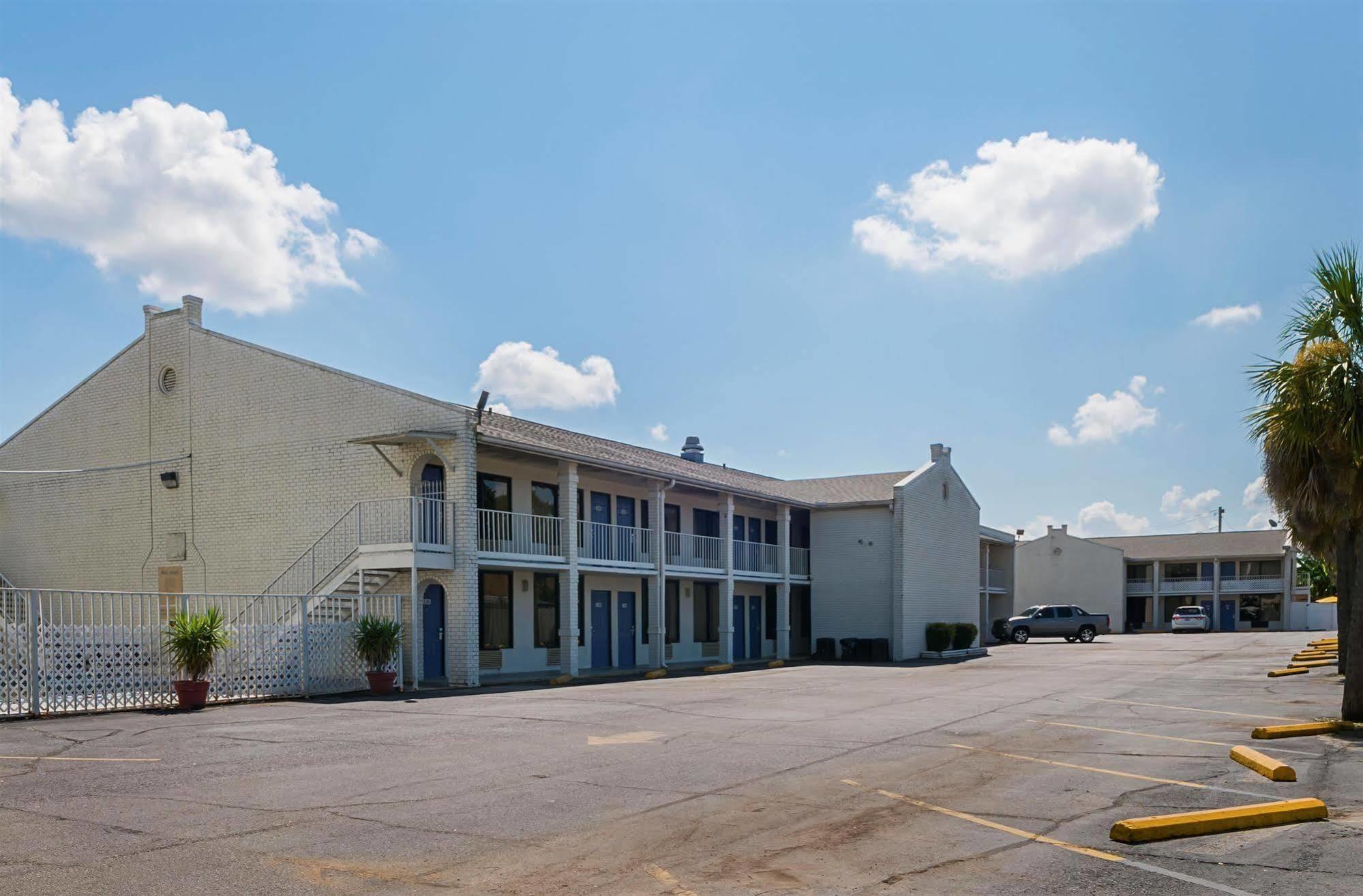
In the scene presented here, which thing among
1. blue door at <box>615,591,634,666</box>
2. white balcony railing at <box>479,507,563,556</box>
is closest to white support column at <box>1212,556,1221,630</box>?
blue door at <box>615,591,634,666</box>

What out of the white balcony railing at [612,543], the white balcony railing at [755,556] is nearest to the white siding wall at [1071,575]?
the white balcony railing at [755,556]

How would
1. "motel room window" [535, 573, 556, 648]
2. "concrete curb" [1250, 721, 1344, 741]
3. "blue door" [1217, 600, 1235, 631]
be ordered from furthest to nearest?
"blue door" [1217, 600, 1235, 631], "motel room window" [535, 573, 556, 648], "concrete curb" [1250, 721, 1344, 741]

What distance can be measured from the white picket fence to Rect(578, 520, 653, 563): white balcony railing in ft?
18.8

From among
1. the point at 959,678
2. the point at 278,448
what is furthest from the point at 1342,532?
the point at 278,448

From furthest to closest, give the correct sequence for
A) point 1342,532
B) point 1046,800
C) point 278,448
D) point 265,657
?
point 278,448
point 265,657
point 1342,532
point 1046,800

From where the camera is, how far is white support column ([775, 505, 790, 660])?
35.4 m

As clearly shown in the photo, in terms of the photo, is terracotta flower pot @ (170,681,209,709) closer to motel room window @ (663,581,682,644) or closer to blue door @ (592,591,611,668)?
blue door @ (592,591,611,668)

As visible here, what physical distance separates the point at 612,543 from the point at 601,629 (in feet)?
10.0

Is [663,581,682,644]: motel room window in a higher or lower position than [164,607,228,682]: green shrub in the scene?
lower

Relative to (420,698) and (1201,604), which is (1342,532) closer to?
(420,698)

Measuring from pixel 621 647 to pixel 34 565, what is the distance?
16.0m

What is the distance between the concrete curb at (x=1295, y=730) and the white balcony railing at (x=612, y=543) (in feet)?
51.3

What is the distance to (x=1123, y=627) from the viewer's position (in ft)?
213

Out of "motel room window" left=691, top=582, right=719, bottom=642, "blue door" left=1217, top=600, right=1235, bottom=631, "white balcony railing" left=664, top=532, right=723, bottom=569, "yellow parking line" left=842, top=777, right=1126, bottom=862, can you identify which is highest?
"white balcony railing" left=664, top=532, right=723, bottom=569
